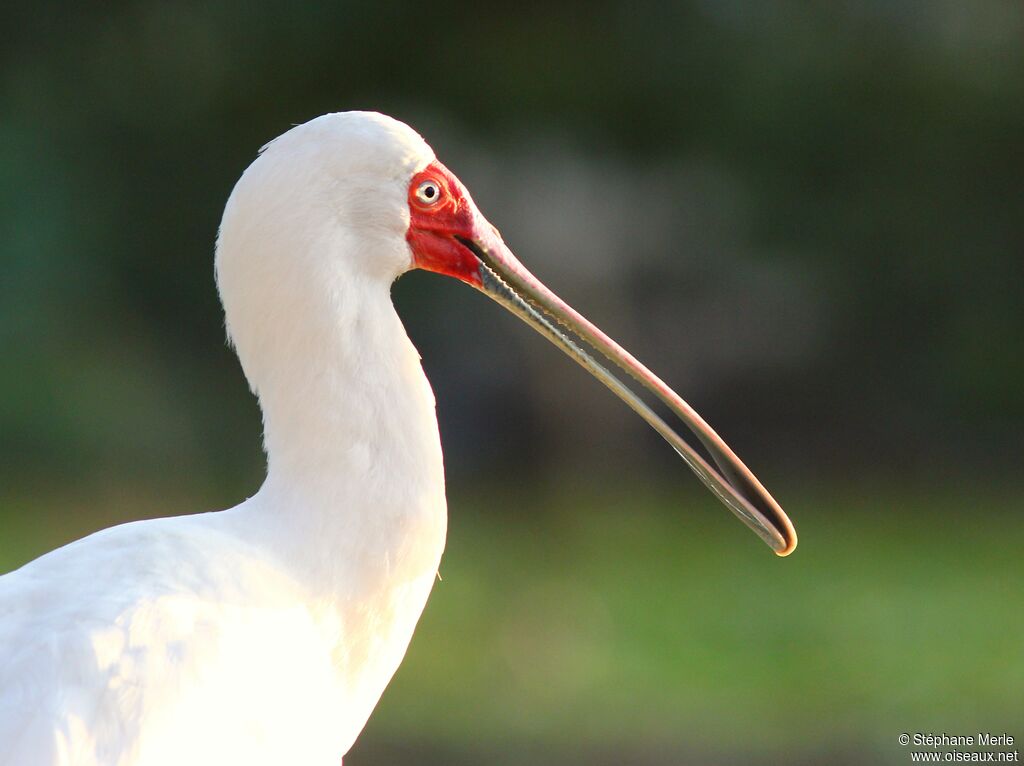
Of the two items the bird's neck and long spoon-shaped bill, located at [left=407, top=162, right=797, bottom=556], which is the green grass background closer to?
long spoon-shaped bill, located at [left=407, top=162, right=797, bottom=556]

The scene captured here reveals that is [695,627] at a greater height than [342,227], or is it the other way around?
[695,627]

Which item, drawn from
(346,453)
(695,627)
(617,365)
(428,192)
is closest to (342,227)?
(428,192)

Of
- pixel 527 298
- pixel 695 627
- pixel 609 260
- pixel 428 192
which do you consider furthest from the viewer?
pixel 609 260

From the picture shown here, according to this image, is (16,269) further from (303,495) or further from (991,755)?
(303,495)

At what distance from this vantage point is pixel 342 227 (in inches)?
97.8

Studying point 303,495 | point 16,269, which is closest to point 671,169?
point 16,269

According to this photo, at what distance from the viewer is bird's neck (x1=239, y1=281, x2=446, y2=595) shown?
8.04 feet

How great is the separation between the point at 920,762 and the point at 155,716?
4890mm

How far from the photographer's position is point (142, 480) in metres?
9.55

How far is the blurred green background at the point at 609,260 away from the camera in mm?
9484

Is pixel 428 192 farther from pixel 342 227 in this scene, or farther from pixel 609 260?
pixel 609 260

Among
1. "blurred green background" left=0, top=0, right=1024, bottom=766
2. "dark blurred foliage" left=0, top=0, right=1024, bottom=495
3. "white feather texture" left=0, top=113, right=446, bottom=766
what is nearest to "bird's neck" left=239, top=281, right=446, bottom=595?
"white feather texture" left=0, top=113, right=446, bottom=766

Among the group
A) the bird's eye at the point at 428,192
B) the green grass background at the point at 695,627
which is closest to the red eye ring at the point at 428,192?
the bird's eye at the point at 428,192

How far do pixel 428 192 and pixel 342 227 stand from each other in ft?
0.61
